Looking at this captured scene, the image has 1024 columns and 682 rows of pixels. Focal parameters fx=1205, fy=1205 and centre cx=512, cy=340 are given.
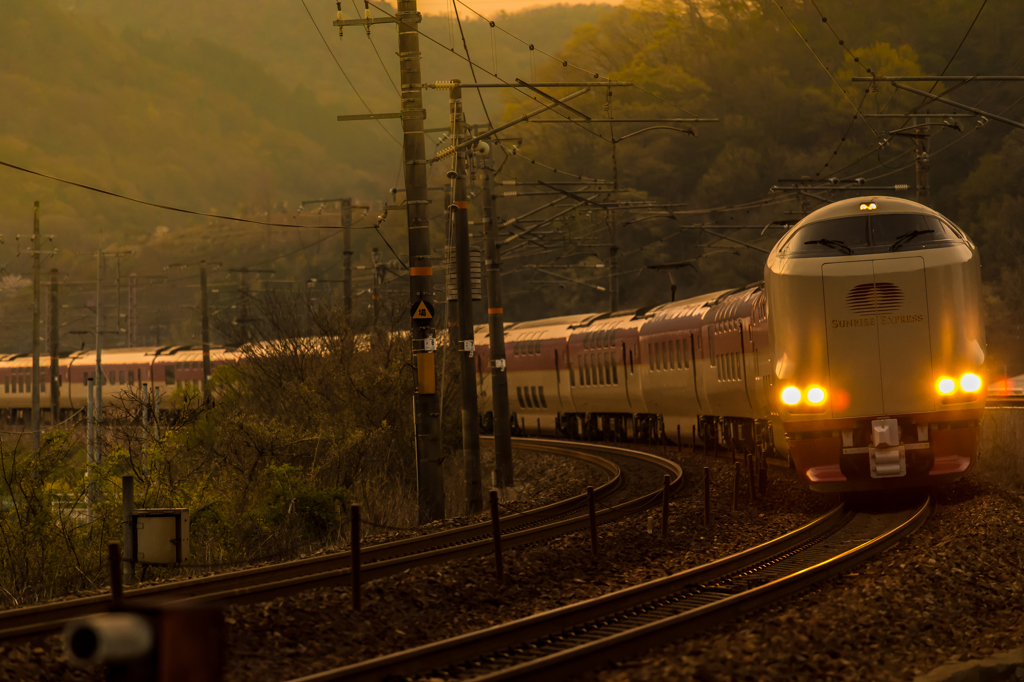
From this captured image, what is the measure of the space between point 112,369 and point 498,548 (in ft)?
170

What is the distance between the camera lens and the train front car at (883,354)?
14141 millimetres

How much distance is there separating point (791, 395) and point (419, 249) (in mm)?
6070

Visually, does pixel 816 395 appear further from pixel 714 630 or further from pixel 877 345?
pixel 714 630

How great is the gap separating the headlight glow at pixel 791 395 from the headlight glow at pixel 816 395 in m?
0.15

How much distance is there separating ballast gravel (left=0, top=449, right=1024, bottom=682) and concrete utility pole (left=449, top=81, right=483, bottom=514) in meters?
6.25

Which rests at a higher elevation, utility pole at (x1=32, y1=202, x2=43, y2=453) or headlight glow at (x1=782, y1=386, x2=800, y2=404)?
utility pole at (x1=32, y1=202, x2=43, y2=453)

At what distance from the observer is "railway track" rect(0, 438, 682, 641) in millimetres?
9859

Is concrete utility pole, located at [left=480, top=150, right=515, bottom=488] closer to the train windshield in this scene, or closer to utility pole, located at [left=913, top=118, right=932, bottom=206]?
utility pole, located at [left=913, top=118, right=932, bottom=206]

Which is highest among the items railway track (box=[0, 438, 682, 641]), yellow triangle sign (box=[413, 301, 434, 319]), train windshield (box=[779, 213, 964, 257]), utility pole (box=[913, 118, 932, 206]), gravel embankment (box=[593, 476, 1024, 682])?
utility pole (box=[913, 118, 932, 206])

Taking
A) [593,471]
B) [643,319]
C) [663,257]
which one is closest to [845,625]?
[593,471]

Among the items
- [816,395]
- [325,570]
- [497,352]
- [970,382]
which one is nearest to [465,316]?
[497,352]

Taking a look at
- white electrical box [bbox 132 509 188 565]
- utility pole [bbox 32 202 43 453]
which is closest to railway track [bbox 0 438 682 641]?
white electrical box [bbox 132 509 188 565]

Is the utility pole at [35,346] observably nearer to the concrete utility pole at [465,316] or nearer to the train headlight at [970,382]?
the concrete utility pole at [465,316]

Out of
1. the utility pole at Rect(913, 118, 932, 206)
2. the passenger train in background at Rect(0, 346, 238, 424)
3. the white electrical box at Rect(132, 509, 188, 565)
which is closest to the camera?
the white electrical box at Rect(132, 509, 188, 565)
